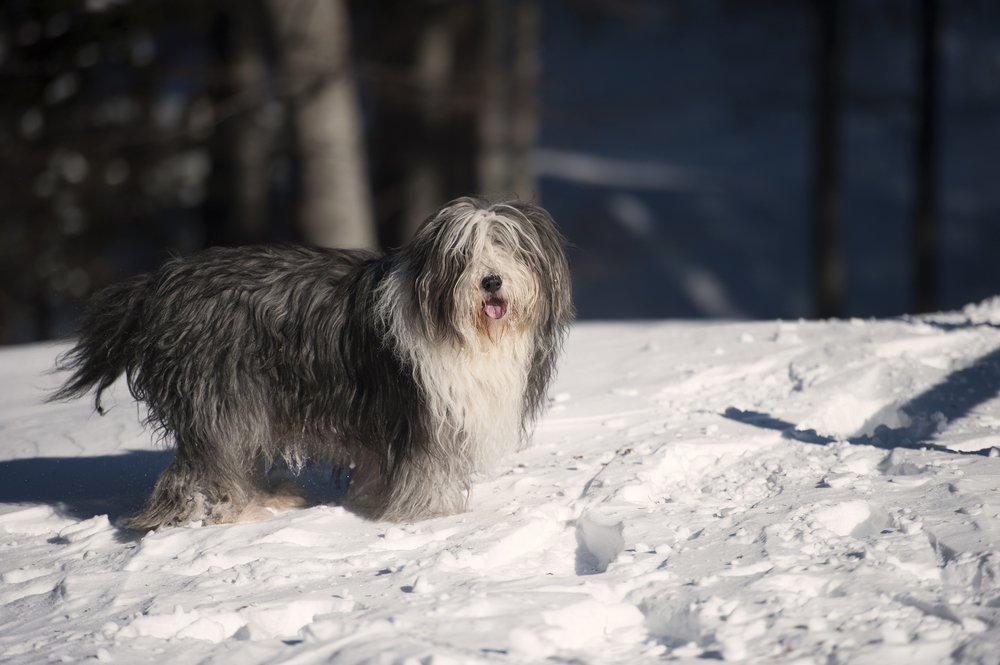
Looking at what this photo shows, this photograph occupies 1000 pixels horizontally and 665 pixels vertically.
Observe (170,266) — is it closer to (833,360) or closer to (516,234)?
(516,234)

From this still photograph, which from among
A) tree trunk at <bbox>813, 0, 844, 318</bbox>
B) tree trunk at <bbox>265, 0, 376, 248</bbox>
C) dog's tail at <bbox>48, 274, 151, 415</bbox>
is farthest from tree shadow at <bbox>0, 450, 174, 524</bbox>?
tree trunk at <bbox>813, 0, 844, 318</bbox>

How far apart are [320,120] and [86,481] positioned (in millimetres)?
5087

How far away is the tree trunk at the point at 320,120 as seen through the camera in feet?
32.8

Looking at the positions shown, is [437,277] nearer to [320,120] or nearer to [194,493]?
[194,493]

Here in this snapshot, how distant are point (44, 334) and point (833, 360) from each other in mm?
11338

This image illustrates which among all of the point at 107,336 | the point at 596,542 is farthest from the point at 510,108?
the point at 596,542

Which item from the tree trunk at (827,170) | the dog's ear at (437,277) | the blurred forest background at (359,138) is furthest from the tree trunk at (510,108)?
the dog's ear at (437,277)

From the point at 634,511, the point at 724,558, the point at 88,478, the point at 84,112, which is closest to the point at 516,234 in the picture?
the point at 634,511

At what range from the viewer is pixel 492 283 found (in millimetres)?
4531

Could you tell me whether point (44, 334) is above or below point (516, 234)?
below

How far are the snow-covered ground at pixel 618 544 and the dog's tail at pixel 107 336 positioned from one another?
0.59m

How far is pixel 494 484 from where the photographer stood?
519 cm

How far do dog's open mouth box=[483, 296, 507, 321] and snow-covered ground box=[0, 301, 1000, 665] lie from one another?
2.57ft

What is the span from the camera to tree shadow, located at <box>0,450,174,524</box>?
529 cm
